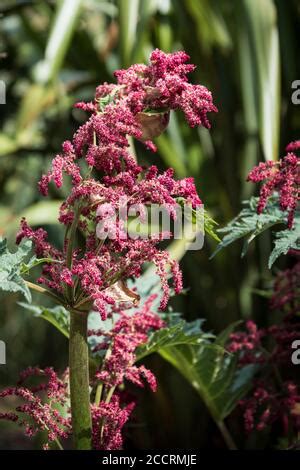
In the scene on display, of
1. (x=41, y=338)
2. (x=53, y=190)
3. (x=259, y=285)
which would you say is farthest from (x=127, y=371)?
(x=41, y=338)

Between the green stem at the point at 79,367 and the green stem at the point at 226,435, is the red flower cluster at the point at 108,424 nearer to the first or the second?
the green stem at the point at 79,367

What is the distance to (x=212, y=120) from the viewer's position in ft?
5.95

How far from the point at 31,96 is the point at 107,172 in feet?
4.52

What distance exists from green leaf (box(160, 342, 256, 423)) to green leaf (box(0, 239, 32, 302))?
271mm

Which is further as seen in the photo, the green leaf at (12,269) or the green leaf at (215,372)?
the green leaf at (215,372)

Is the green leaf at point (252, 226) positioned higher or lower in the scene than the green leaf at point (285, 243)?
higher

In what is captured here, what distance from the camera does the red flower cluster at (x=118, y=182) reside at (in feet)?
1.98

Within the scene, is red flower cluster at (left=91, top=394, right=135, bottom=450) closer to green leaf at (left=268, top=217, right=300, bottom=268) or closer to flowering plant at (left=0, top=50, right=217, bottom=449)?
flowering plant at (left=0, top=50, right=217, bottom=449)

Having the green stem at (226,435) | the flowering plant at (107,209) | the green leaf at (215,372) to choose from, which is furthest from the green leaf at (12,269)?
the green stem at (226,435)

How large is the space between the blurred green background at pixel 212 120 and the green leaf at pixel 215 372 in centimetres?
35

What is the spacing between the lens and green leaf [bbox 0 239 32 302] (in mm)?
576

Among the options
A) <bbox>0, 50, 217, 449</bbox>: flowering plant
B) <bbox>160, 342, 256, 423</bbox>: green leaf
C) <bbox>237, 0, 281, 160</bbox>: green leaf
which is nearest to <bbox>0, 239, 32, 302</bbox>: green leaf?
<bbox>0, 50, 217, 449</bbox>: flowering plant

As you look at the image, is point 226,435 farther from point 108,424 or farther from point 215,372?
point 108,424

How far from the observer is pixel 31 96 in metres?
1.97
